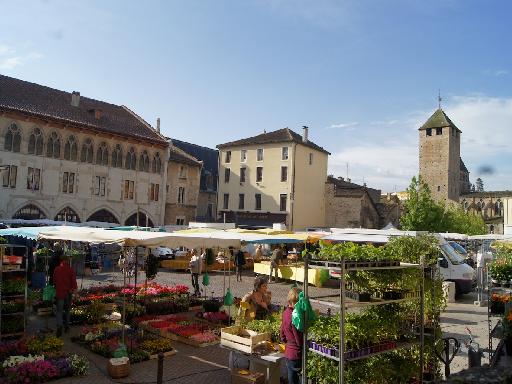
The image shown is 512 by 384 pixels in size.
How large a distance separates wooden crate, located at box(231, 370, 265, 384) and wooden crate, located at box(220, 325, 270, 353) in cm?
81

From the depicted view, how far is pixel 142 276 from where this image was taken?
24.8 metres

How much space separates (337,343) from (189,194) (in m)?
40.6

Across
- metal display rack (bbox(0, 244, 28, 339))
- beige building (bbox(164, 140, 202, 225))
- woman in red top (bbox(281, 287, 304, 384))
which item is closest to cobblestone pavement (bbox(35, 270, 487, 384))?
metal display rack (bbox(0, 244, 28, 339))

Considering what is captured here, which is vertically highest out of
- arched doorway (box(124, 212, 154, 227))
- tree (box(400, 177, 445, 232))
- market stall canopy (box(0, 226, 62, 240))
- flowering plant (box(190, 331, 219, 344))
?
tree (box(400, 177, 445, 232))

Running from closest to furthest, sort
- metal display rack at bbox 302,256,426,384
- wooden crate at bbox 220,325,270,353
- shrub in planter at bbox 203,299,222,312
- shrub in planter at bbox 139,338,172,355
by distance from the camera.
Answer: metal display rack at bbox 302,256,426,384 → wooden crate at bbox 220,325,270,353 → shrub in planter at bbox 139,338,172,355 → shrub in planter at bbox 203,299,222,312

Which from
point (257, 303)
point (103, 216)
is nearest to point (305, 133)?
point (103, 216)

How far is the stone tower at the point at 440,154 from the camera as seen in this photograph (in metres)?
77.3

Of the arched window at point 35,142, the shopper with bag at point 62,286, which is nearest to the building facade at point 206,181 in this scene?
the arched window at point 35,142

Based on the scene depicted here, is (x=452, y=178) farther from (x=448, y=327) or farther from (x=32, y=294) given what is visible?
(x=32, y=294)

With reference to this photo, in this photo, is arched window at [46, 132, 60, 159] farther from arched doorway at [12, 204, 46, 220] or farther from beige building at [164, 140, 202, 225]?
beige building at [164, 140, 202, 225]

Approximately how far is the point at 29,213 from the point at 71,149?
19.1 ft

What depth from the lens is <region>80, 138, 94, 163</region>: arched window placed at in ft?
123

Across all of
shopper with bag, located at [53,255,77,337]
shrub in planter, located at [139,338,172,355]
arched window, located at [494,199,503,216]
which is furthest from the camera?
arched window, located at [494,199,503,216]

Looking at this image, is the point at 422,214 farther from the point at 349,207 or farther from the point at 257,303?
the point at 257,303
